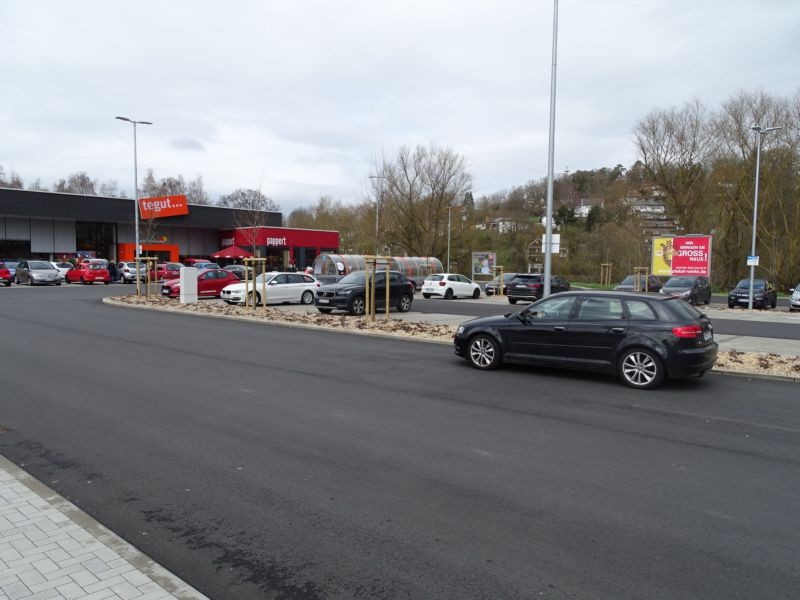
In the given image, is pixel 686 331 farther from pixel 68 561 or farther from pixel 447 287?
pixel 447 287

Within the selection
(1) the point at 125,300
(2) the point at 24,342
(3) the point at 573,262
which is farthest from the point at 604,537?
(3) the point at 573,262

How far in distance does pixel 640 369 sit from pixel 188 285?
20.9m

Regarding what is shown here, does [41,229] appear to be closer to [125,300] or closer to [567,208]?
[125,300]

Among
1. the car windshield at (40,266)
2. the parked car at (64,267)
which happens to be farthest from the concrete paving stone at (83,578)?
the parked car at (64,267)

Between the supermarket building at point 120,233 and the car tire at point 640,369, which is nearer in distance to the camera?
the car tire at point 640,369

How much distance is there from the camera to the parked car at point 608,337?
9.38 metres

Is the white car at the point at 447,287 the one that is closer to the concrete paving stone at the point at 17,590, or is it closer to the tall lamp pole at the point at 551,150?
the tall lamp pole at the point at 551,150

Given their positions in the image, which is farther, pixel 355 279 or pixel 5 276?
pixel 5 276

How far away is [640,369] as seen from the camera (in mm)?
9531

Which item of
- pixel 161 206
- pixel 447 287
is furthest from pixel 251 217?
pixel 447 287

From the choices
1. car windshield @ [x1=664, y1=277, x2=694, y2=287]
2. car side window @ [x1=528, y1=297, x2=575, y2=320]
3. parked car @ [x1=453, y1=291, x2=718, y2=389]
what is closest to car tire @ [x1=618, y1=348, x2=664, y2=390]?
parked car @ [x1=453, y1=291, x2=718, y2=389]

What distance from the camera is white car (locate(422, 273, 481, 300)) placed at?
36062 millimetres

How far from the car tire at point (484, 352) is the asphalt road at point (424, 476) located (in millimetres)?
442

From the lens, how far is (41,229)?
54.7 metres
